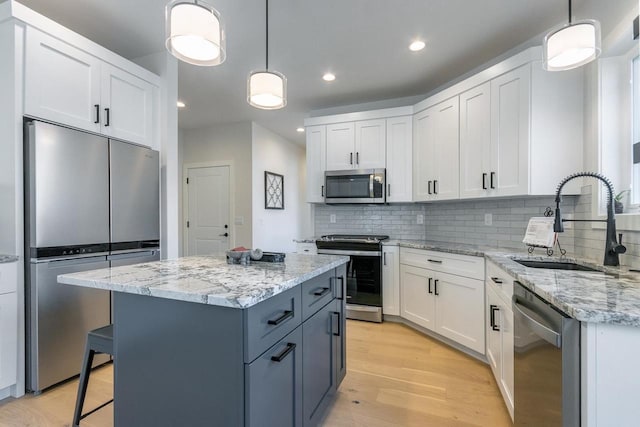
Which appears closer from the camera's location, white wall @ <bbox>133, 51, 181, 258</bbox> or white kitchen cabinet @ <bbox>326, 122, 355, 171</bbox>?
white wall @ <bbox>133, 51, 181, 258</bbox>

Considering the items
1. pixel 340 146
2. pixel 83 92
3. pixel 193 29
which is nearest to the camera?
pixel 193 29

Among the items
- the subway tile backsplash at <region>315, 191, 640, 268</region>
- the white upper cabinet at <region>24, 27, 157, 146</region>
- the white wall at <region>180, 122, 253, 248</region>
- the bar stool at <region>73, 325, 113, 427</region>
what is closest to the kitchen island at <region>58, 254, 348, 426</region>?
the bar stool at <region>73, 325, 113, 427</region>

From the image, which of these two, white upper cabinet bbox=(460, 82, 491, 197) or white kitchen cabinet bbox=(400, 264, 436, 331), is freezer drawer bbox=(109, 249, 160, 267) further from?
white upper cabinet bbox=(460, 82, 491, 197)

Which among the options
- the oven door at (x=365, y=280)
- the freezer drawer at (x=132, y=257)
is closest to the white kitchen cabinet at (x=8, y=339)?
the freezer drawer at (x=132, y=257)

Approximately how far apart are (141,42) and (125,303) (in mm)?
2467

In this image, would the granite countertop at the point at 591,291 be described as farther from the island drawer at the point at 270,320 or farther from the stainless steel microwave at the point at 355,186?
the stainless steel microwave at the point at 355,186

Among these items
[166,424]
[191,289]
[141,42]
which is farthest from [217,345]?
[141,42]

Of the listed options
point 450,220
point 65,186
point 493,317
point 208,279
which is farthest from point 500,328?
point 65,186

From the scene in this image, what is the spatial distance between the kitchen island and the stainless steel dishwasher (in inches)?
36.4

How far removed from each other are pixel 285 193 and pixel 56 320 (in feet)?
14.2

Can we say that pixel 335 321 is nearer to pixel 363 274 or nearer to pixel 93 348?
pixel 93 348

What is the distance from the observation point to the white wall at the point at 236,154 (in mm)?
4926

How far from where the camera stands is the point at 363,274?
3.45 metres

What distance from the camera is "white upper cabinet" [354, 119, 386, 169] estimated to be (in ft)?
12.1
